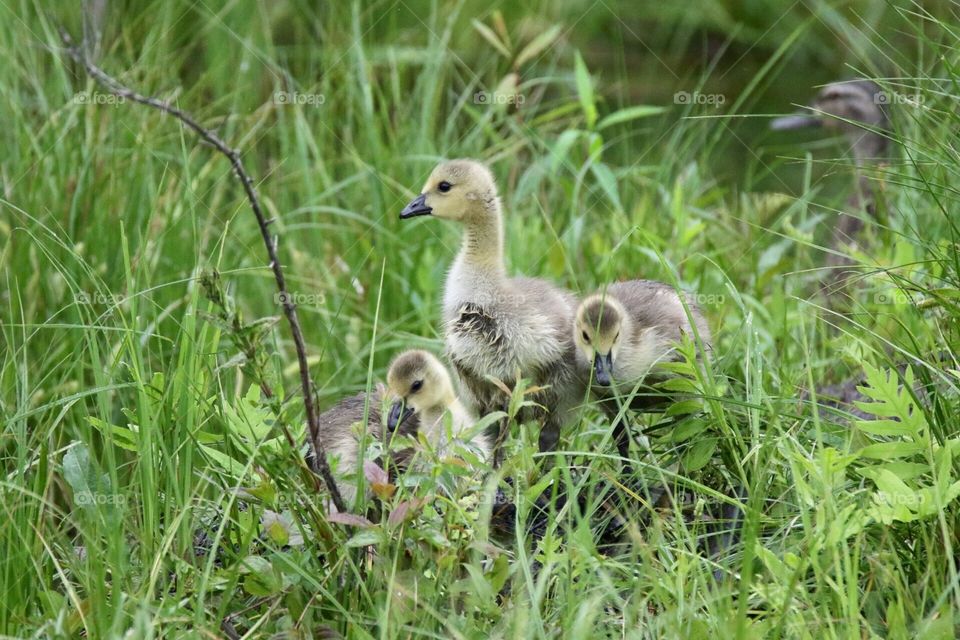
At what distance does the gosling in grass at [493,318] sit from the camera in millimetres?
3738

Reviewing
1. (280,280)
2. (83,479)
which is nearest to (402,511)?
(280,280)

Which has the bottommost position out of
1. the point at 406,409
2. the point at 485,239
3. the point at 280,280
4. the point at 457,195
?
the point at 406,409

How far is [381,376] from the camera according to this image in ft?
16.3

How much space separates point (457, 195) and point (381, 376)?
1.13 meters

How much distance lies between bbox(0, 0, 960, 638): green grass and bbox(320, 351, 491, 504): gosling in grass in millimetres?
181

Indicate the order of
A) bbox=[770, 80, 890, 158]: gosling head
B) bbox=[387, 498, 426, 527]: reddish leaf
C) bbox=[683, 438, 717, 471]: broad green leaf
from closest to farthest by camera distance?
1. bbox=[387, 498, 426, 527]: reddish leaf
2. bbox=[683, 438, 717, 471]: broad green leaf
3. bbox=[770, 80, 890, 158]: gosling head

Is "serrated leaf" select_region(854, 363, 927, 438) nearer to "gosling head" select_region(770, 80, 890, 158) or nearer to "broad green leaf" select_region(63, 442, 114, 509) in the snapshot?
"broad green leaf" select_region(63, 442, 114, 509)

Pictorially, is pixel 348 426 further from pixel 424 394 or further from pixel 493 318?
pixel 493 318

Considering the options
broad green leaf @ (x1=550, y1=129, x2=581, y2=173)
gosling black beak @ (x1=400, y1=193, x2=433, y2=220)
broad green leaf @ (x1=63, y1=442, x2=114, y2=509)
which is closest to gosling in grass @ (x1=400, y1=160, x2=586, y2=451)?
gosling black beak @ (x1=400, y1=193, x2=433, y2=220)

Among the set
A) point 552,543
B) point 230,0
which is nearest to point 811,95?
point 230,0

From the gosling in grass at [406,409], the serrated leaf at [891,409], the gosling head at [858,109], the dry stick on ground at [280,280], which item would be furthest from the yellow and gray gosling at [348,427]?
the gosling head at [858,109]

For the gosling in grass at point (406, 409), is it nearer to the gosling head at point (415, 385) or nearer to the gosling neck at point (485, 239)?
the gosling head at point (415, 385)

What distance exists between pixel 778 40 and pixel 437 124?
5.56 metres

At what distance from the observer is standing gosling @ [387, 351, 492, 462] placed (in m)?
3.86
